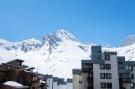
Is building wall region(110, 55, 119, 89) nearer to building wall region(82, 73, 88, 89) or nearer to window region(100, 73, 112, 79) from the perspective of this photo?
window region(100, 73, 112, 79)

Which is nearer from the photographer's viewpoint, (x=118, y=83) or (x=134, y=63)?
(x=118, y=83)

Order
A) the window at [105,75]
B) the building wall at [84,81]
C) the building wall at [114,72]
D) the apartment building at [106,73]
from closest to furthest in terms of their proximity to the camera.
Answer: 1. the building wall at [114,72]
2. the apartment building at [106,73]
3. the window at [105,75]
4. the building wall at [84,81]

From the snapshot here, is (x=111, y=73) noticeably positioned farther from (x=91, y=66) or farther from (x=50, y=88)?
(x=50, y=88)

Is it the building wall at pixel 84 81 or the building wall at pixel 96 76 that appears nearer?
the building wall at pixel 96 76

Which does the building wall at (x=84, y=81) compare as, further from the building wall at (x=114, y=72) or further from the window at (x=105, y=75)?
the building wall at (x=114, y=72)

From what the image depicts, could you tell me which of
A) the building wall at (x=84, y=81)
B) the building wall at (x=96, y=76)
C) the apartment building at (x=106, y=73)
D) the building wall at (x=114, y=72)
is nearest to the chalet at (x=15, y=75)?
the building wall at (x=84, y=81)

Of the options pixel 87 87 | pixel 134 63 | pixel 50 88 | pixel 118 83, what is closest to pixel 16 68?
pixel 87 87

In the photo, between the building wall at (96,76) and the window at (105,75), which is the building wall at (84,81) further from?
the window at (105,75)

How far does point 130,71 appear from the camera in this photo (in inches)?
3196

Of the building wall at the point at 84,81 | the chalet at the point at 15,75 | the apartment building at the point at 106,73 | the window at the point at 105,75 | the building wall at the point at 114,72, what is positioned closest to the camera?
the chalet at the point at 15,75

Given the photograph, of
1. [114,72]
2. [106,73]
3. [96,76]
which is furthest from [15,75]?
[114,72]

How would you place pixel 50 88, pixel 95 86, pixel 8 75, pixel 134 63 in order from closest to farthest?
1. pixel 8 75
2. pixel 95 86
3. pixel 134 63
4. pixel 50 88

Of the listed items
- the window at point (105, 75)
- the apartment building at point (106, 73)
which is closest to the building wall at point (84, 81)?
the apartment building at point (106, 73)

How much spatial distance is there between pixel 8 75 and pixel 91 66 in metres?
24.1
